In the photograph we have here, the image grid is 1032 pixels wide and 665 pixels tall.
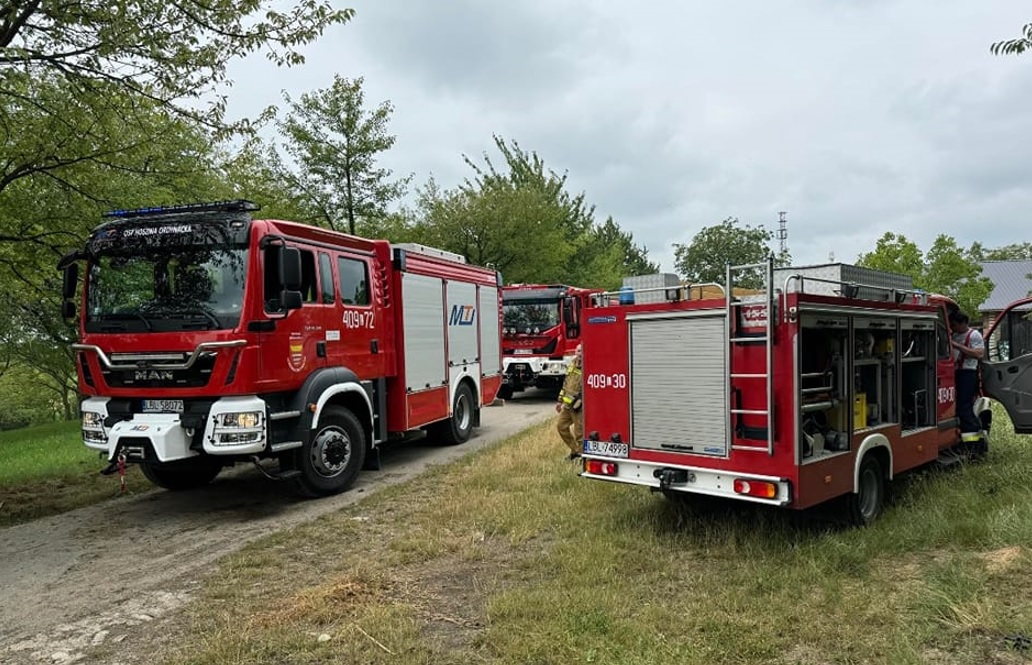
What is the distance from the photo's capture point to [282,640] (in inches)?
161

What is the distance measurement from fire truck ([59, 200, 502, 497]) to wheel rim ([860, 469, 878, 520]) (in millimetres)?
5242

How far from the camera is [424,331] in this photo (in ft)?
33.0

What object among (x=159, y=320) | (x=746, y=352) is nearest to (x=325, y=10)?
(x=159, y=320)

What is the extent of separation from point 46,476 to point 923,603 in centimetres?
1053

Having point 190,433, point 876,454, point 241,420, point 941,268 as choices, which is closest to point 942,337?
point 876,454

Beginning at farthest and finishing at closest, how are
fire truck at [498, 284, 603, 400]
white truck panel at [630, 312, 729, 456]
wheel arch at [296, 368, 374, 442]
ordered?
fire truck at [498, 284, 603, 400] < wheel arch at [296, 368, 374, 442] < white truck panel at [630, 312, 729, 456]

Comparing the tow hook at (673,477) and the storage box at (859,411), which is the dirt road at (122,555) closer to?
the tow hook at (673,477)

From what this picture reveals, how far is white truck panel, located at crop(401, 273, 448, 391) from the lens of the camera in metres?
9.59

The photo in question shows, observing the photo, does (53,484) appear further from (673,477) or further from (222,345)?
(673,477)

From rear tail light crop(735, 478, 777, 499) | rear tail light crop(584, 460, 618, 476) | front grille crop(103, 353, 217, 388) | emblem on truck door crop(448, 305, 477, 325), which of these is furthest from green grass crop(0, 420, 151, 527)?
rear tail light crop(735, 478, 777, 499)

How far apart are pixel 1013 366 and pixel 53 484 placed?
11682mm

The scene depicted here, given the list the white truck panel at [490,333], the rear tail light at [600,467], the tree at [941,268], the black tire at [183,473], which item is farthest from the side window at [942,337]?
the tree at [941,268]

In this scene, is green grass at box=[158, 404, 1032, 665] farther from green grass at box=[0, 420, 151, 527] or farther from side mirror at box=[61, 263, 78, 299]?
side mirror at box=[61, 263, 78, 299]

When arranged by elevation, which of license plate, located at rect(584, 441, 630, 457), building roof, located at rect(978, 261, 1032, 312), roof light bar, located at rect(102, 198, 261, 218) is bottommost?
license plate, located at rect(584, 441, 630, 457)
